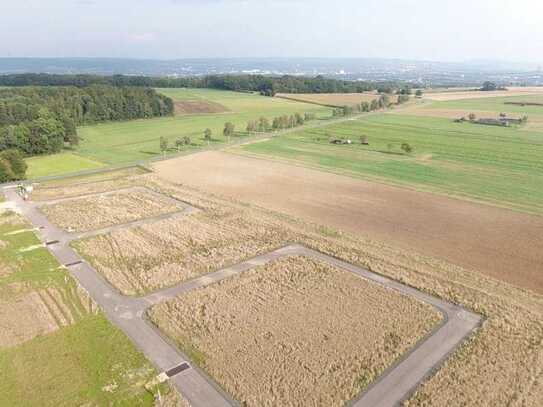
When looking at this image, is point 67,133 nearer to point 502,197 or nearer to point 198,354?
point 198,354

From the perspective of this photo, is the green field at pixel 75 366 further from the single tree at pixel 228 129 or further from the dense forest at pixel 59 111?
the single tree at pixel 228 129

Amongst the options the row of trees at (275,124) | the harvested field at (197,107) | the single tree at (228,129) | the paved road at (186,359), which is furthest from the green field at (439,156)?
the harvested field at (197,107)

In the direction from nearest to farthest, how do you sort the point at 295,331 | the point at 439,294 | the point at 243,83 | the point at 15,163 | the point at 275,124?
the point at 295,331 → the point at 439,294 → the point at 15,163 → the point at 275,124 → the point at 243,83

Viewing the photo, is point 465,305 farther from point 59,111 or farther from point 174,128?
point 59,111

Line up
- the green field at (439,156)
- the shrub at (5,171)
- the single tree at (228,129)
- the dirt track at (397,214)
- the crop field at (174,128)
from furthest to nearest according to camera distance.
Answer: the single tree at (228,129) → the crop field at (174,128) → the shrub at (5,171) → the green field at (439,156) → the dirt track at (397,214)

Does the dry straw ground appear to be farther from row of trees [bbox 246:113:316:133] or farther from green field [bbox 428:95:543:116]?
green field [bbox 428:95:543:116]

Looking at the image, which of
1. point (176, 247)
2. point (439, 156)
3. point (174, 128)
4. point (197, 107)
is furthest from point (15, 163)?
point (197, 107)
